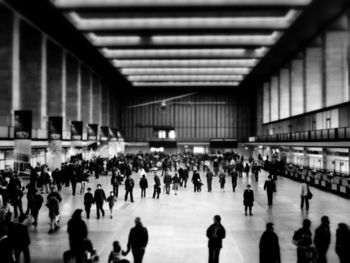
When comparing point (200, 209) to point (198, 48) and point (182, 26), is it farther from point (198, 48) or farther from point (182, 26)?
point (198, 48)

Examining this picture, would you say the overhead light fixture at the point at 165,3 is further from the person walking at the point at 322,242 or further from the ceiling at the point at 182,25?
the person walking at the point at 322,242

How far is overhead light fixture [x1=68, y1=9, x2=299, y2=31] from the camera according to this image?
100 ft

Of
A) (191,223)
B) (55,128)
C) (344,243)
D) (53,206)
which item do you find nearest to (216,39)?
(55,128)

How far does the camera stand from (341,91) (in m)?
32.0

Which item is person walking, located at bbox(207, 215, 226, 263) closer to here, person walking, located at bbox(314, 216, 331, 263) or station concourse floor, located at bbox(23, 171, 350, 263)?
station concourse floor, located at bbox(23, 171, 350, 263)

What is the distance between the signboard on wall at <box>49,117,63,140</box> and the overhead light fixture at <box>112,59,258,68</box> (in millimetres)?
23785

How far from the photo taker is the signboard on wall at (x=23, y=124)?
1716 cm

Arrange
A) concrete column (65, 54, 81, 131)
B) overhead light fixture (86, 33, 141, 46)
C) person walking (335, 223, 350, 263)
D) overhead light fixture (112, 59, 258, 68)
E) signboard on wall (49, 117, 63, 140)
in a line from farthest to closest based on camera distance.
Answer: overhead light fixture (112, 59, 258, 68), concrete column (65, 54, 81, 131), overhead light fixture (86, 33, 141, 46), signboard on wall (49, 117, 63, 140), person walking (335, 223, 350, 263)

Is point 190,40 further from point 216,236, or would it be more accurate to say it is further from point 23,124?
point 216,236

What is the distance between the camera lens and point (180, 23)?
30859 millimetres

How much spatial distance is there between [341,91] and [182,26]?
15344 millimetres

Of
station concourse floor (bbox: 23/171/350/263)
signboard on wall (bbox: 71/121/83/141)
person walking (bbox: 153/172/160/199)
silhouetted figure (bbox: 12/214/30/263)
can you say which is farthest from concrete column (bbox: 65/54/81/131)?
silhouetted figure (bbox: 12/214/30/263)

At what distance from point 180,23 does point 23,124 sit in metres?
18.1

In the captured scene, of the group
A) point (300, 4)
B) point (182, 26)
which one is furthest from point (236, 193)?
point (182, 26)
